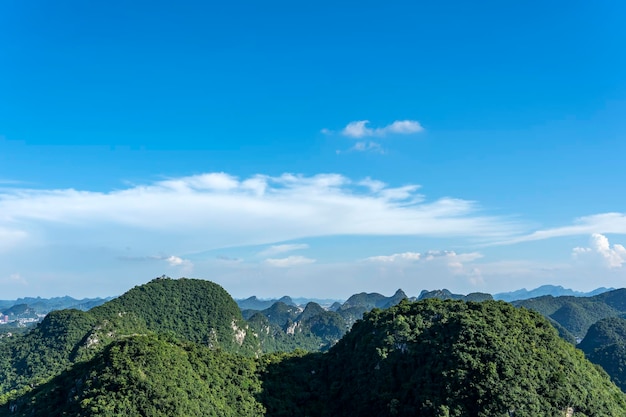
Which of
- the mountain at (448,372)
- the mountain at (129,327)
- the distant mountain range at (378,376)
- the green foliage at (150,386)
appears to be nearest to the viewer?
the mountain at (448,372)

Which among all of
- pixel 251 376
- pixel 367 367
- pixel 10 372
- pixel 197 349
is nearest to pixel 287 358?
pixel 251 376

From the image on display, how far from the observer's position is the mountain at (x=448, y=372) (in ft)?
184

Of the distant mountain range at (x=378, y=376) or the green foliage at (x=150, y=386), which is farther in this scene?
the green foliage at (x=150, y=386)

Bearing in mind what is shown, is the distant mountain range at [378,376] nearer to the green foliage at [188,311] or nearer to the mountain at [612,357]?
the green foliage at [188,311]

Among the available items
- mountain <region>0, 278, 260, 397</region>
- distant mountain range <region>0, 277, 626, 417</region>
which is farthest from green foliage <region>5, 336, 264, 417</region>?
mountain <region>0, 278, 260, 397</region>

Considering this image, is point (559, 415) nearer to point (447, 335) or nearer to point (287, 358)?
point (447, 335)

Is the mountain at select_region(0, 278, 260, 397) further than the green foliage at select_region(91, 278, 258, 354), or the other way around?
the green foliage at select_region(91, 278, 258, 354)

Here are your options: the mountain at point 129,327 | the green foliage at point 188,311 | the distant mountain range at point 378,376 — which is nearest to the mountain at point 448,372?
the distant mountain range at point 378,376

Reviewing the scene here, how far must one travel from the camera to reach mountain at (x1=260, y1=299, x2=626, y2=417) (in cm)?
5594

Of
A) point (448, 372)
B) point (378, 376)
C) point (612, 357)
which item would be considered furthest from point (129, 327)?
point (612, 357)

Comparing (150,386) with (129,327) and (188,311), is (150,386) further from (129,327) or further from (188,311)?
(188,311)

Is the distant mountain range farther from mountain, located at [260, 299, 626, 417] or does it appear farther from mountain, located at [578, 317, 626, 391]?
mountain, located at [578, 317, 626, 391]

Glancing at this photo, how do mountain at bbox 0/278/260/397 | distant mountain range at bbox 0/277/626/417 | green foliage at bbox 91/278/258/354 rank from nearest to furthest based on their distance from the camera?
distant mountain range at bbox 0/277/626/417, mountain at bbox 0/278/260/397, green foliage at bbox 91/278/258/354

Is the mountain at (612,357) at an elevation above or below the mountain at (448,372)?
below
